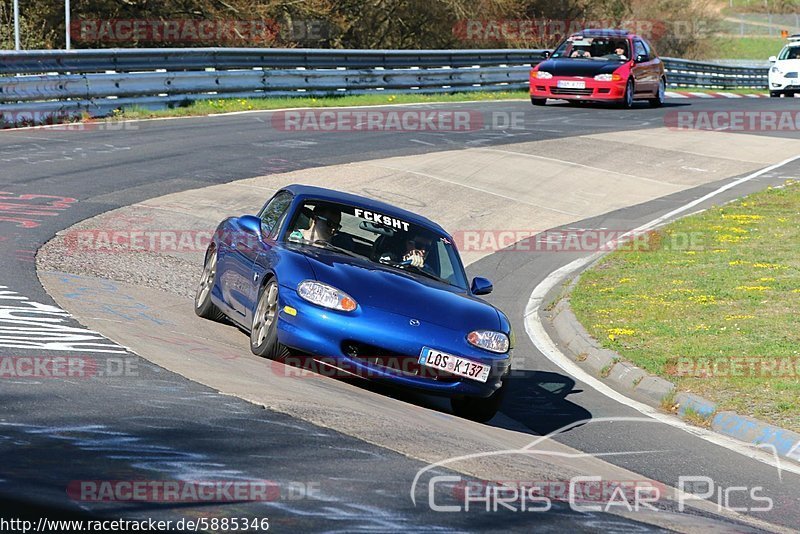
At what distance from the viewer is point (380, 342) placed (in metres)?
8.34

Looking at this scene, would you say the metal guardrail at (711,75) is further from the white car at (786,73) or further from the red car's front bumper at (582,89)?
the red car's front bumper at (582,89)

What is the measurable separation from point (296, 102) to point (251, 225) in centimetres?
1931

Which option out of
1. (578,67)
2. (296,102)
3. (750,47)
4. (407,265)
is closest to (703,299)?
(407,265)

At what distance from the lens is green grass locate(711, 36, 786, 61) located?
263 feet

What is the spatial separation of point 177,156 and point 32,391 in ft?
43.2

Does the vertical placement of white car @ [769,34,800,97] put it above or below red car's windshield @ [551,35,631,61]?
below

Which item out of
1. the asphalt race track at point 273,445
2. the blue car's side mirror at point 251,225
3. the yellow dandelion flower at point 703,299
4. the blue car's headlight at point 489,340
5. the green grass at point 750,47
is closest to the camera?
the asphalt race track at point 273,445

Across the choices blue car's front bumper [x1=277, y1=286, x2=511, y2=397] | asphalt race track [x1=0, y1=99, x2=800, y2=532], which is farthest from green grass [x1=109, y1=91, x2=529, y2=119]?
blue car's front bumper [x1=277, y1=286, x2=511, y2=397]

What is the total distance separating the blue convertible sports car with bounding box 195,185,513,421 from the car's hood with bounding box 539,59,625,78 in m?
21.0

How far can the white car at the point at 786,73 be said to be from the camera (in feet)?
137

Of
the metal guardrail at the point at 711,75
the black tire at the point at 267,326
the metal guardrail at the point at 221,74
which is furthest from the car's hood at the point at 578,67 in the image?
the black tire at the point at 267,326

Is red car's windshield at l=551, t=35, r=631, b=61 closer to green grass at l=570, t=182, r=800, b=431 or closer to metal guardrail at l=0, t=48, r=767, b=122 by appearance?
metal guardrail at l=0, t=48, r=767, b=122

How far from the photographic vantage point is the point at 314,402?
7.53 m

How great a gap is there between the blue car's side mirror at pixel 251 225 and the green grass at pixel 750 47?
6957 centimetres
